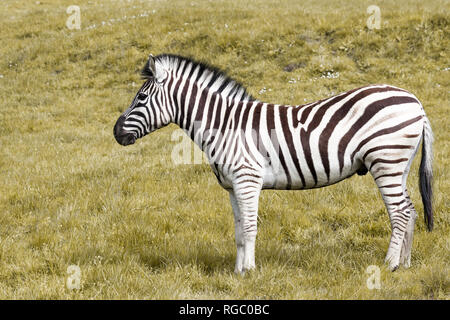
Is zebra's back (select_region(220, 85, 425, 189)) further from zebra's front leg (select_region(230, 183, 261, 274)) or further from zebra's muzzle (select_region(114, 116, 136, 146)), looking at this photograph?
zebra's muzzle (select_region(114, 116, 136, 146))

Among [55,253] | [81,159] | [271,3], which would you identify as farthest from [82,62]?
[55,253]

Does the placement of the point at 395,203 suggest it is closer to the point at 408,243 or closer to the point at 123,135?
the point at 408,243

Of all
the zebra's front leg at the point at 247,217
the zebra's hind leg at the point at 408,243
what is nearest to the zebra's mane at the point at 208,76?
the zebra's front leg at the point at 247,217

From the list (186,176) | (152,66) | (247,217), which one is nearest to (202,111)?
(152,66)

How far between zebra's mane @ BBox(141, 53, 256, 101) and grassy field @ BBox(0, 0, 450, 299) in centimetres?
211

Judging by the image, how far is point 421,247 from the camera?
605cm

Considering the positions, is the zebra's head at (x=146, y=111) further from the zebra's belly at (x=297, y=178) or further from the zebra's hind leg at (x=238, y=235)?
the zebra's belly at (x=297, y=178)

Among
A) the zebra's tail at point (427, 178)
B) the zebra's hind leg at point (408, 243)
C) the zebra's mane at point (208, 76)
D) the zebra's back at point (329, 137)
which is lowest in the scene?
the zebra's hind leg at point (408, 243)

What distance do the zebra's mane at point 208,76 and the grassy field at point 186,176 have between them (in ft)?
6.91

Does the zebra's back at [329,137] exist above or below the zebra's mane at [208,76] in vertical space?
below

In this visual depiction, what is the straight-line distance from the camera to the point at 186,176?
9.39m

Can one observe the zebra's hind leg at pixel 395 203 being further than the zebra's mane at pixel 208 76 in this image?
No

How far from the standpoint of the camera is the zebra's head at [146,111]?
224 inches

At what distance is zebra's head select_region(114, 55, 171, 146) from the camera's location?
569cm
